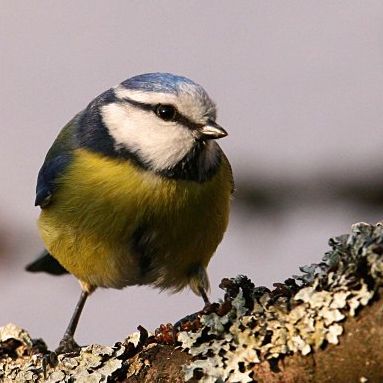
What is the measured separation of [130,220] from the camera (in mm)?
2797

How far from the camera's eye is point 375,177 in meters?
1.80

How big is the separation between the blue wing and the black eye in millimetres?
471

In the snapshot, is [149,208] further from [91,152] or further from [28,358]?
[28,358]

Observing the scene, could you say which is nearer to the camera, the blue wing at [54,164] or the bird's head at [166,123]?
the bird's head at [166,123]

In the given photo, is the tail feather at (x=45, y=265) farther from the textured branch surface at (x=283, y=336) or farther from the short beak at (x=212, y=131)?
the textured branch surface at (x=283, y=336)

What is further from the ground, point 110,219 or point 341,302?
point 341,302

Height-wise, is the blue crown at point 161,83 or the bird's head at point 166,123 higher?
the blue crown at point 161,83

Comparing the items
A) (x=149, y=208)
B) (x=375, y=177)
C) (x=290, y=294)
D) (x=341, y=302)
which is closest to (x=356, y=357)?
(x=341, y=302)

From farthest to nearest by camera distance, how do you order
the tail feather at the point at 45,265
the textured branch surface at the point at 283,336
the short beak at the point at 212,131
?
the tail feather at the point at 45,265 → the short beak at the point at 212,131 → the textured branch surface at the point at 283,336

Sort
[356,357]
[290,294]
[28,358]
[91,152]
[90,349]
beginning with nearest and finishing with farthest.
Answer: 1. [356,357]
2. [290,294]
3. [90,349]
4. [28,358]
5. [91,152]

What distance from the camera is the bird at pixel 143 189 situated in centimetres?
279

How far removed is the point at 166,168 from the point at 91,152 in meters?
0.35

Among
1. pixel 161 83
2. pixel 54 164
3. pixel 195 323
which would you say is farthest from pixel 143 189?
pixel 195 323

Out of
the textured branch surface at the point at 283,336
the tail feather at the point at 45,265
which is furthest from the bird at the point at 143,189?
the textured branch surface at the point at 283,336
